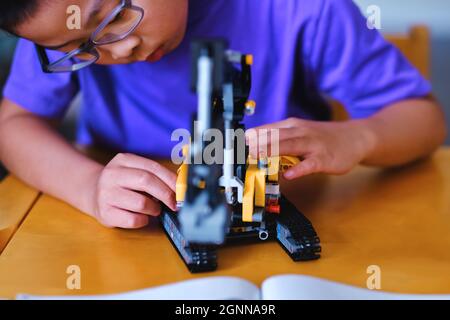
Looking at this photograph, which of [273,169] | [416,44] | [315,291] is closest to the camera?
[315,291]

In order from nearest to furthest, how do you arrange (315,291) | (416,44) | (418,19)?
1. (315,291)
2. (416,44)
3. (418,19)

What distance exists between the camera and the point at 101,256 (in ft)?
2.25

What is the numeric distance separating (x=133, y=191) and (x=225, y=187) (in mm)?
146

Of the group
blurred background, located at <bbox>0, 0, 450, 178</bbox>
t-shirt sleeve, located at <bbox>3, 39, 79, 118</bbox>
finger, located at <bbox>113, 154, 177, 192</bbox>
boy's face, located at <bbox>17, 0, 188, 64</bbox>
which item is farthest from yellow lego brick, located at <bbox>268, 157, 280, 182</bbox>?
blurred background, located at <bbox>0, 0, 450, 178</bbox>

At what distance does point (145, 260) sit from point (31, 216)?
0.68 ft

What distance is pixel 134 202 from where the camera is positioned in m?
0.72

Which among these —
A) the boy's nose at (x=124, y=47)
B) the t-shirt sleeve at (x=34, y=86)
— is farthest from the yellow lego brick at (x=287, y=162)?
the t-shirt sleeve at (x=34, y=86)

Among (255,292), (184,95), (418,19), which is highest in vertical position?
(418,19)

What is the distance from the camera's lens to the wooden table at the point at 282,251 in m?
0.64

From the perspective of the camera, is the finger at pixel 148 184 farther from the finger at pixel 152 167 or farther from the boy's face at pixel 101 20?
the boy's face at pixel 101 20

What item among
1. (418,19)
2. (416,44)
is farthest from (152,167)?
(418,19)

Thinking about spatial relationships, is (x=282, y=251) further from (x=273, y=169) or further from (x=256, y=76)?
(x=256, y=76)

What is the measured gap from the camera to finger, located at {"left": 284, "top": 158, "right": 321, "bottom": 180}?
0.72 m

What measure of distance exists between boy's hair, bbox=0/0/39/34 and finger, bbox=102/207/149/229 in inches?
9.5
